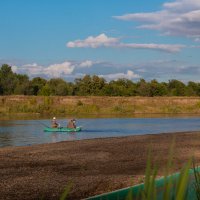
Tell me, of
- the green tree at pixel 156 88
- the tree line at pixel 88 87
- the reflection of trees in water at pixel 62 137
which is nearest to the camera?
the reflection of trees in water at pixel 62 137

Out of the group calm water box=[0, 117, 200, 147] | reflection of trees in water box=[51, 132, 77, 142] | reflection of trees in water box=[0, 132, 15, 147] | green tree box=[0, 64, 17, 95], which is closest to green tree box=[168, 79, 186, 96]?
green tree box=[0, 64, 17, 95]

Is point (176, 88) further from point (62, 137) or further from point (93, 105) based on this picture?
point (62, 137)

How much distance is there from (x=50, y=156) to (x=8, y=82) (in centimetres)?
11274

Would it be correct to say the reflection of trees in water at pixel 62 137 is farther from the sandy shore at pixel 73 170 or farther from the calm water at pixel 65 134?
the sandy shore at pixel 73 170

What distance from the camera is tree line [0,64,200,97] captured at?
404 ft

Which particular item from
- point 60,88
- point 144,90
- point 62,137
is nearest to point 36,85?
point 60,88

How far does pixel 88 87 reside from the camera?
123 m

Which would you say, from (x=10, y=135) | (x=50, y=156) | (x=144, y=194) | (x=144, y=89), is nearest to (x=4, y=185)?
(x=50, y=156)

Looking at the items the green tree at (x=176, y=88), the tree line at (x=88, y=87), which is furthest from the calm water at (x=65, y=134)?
the green tree at (x=176, y=88)

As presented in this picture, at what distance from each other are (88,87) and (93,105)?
3221 cm

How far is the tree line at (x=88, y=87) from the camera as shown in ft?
404

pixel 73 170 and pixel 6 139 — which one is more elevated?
Result: pixel 73 170

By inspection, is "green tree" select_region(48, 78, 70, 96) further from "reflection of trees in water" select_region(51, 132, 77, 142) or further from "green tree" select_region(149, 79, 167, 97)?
"reflection of trees in water" select_region(51, 132, 77, 142)

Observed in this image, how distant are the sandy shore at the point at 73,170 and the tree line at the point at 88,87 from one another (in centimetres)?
9790
